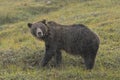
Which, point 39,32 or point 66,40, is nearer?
point 39,32

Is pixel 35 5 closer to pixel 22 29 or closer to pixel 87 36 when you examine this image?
pixel 22 29

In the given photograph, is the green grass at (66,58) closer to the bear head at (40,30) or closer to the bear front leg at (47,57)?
the bear front leg at (47,57)

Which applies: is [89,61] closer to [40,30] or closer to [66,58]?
[66,58]

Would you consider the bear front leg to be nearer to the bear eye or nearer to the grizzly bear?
the grizzly bear

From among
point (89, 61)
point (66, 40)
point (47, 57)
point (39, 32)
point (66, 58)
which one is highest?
point (39, 32)

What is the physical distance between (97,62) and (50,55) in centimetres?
173

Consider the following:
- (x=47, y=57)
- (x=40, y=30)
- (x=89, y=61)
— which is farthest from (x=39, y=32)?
(x=89, y=61)

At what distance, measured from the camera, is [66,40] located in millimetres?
11234

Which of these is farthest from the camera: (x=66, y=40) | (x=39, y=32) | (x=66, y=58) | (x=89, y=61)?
(x=66, y=58)

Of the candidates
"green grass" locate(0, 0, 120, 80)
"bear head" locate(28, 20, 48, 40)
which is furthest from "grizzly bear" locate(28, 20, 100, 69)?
"green grass" locate(0, 0, 120, 80)

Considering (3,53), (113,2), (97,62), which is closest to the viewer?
(97,62)

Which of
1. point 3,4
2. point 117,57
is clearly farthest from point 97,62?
point 3,4

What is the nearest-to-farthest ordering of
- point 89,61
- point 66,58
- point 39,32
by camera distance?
point 39,32
point 89,61
point 66,58

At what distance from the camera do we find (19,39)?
673 inches
